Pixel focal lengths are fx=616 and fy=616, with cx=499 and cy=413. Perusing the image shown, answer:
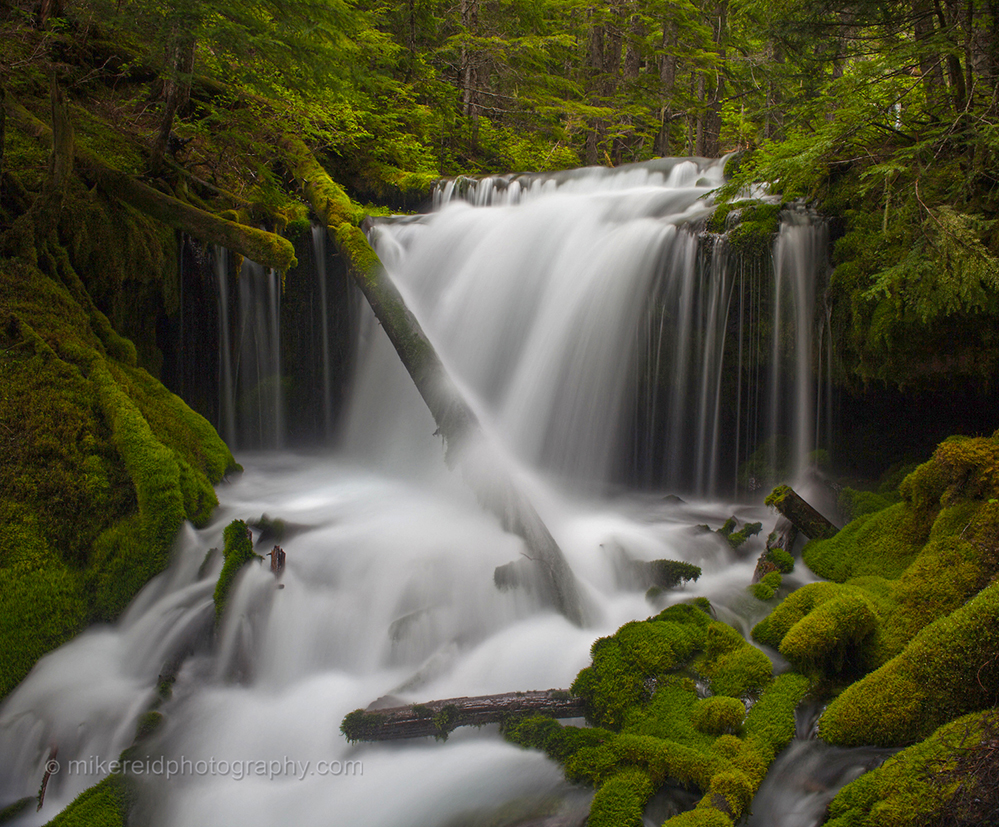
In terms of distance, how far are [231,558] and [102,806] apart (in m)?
1.61

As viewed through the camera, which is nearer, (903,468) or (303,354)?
(903,468)

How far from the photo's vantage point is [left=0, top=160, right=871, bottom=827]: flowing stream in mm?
3209

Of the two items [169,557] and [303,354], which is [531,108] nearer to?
[303,354]

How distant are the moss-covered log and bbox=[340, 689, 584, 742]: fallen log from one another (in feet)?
14.3

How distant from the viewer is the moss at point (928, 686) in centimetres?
238

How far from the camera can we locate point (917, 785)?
2076mm

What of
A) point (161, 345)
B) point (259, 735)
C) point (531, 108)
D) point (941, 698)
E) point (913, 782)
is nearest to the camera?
point (913, 782)

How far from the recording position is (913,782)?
82.7 inches

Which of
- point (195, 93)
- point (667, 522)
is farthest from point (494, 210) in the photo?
point (667, 522)

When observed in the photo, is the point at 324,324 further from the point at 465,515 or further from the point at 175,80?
the point at 465,515

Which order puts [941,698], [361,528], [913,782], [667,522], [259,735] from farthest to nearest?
[667,522], [361,528], [259,735], [941,698], [913,782]

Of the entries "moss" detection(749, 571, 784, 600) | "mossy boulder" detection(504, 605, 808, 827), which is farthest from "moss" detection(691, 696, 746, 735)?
"moss" detection(749, 571, 784, 600)

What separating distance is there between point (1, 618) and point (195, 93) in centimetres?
754

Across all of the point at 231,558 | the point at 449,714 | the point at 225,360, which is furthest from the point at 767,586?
the point at 225,360
